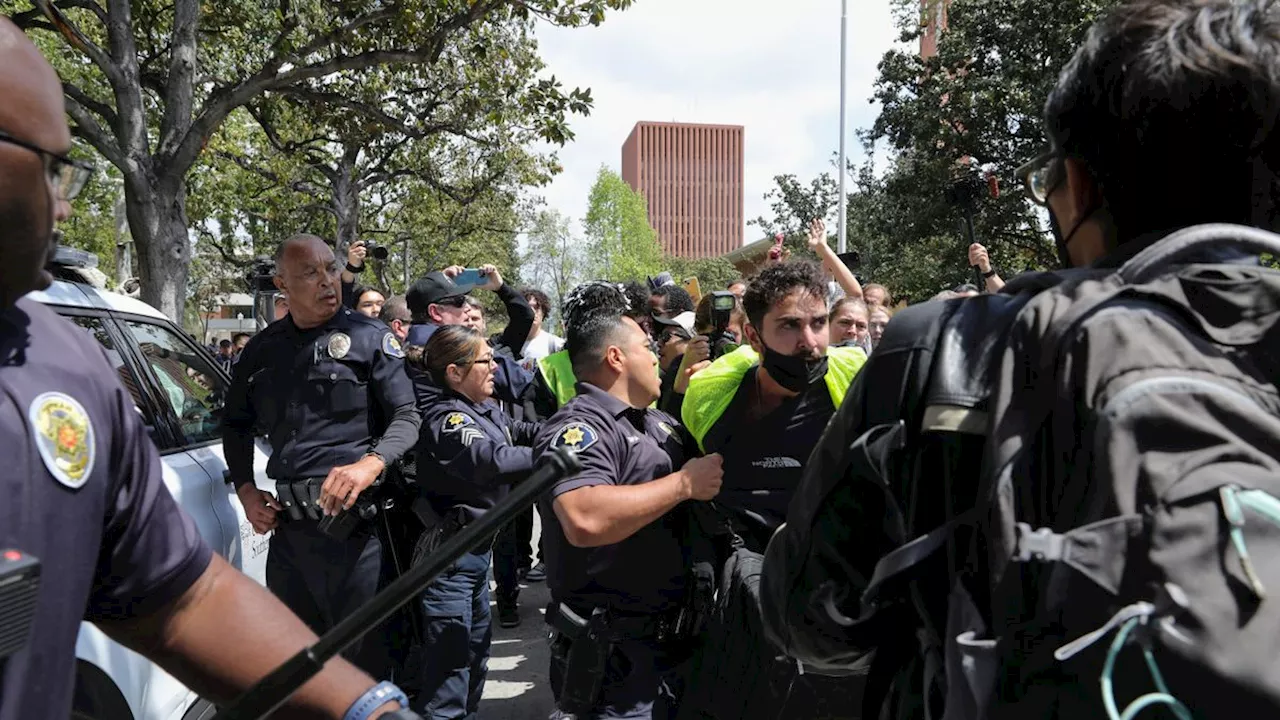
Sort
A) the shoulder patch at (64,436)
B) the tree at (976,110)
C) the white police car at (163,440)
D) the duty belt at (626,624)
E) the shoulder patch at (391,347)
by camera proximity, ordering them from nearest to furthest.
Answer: the shoulder patch at (64,436) < the white police car at (163,440) < the duty belt at (626,624) < the shoulder patch at (391,347) < the tree at (976,110)

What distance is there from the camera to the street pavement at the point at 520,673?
471 cm

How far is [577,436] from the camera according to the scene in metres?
2.63

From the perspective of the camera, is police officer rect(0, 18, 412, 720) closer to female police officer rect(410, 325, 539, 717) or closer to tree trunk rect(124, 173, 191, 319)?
female police officer rect(410, 325, 539, 717)

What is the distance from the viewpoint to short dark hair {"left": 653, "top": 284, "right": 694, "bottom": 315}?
6410 mm

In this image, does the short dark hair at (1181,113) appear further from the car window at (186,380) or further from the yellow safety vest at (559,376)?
the yellow safety vest at (559,376)

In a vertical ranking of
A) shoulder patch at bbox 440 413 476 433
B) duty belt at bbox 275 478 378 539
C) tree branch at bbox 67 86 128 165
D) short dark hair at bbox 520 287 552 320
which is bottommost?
duty belt at bbox 275 478 378 539

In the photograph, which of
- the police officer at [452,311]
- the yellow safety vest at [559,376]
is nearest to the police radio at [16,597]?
the yellow safety vest at [559,376]

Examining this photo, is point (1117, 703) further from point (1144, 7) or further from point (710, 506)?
point (710, 506)

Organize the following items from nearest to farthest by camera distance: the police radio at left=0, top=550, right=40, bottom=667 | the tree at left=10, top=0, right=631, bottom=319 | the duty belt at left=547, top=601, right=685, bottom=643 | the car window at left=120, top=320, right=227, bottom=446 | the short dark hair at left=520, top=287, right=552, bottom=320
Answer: the police radio at left=0, top=550, right=40, bottom=667 → the duty belt at left=547, top=601, right=685, bottom=643 → the car window at left=120, top=320, right=227, bottom=446 → the short dark hair at left=520, top=287, right=552, bottom=320 → the tree at left=10, top=0, right=631, bottom=319

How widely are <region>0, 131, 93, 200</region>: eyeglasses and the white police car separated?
1431 millimetres

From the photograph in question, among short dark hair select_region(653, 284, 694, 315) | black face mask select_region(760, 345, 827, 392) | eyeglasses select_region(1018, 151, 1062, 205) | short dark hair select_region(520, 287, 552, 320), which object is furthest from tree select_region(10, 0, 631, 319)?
eyeglasses select_region(1018, 151, 1062, 205)

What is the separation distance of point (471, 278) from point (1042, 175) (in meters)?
4.35

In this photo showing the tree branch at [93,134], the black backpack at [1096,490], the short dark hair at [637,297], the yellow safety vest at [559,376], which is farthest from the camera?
the tree branch at [93,134]

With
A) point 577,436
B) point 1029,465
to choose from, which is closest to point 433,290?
point 577,436
